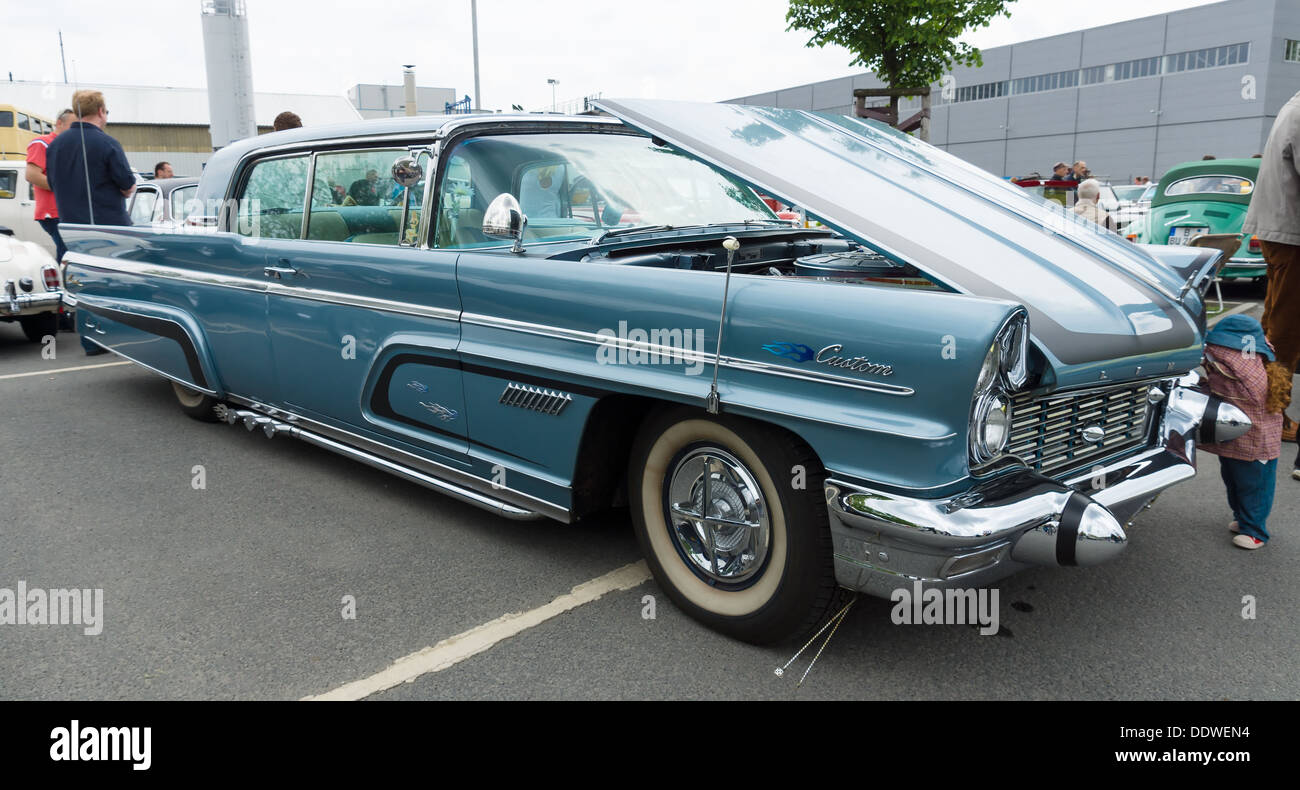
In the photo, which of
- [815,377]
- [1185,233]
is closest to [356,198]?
[815,377]

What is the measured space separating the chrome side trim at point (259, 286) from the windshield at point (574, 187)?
0.27m

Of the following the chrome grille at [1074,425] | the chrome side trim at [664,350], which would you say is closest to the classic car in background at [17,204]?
the chrome side trim at [664,350]

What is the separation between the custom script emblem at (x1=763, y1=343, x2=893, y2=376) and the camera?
2.11m

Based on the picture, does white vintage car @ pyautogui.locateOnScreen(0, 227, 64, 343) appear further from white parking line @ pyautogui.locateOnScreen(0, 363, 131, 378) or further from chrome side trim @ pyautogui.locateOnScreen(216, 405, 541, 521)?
chrome side trim @ pyautogui.locateOnScreen(216, 405, 541, 521)

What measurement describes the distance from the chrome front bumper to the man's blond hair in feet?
22.2

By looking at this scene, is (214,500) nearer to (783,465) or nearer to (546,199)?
(546,199)

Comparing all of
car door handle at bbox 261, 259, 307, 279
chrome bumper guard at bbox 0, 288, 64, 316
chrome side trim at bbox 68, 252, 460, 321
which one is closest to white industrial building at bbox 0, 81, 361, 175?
chrome bumper guard at bbox 0, 288, 64, 316

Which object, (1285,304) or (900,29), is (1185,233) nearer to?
(900,29)

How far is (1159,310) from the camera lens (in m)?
2.63

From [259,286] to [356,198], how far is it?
0.69m

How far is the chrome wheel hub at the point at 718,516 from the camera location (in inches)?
97.3

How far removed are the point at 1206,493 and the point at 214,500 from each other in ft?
14.2
